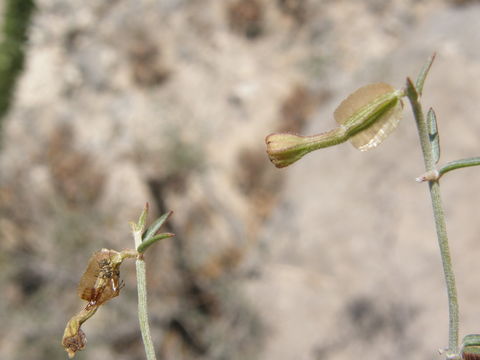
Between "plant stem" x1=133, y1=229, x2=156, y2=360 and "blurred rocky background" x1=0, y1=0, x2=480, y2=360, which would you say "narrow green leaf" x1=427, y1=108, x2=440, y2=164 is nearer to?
"plant stem" x1=133, y1=229, x2=156, y2=360

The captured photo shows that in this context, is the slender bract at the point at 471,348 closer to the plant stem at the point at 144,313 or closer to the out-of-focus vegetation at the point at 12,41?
the plant stem at the point at 144,313

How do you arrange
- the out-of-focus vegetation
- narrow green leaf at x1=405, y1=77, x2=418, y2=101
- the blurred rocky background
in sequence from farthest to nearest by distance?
the blurred rocky background → the out-of-focus vegetation → narrow green leaf at x1=405, y1=77, x2=418, y2=101

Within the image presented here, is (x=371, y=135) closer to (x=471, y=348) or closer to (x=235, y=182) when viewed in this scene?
(x=471, y=348)

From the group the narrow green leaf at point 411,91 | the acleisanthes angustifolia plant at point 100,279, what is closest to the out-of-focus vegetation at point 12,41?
the acleisanthes angustifolia plant at point 100,279

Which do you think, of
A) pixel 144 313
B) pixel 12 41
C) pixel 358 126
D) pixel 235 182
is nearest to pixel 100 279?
pixel 144 313

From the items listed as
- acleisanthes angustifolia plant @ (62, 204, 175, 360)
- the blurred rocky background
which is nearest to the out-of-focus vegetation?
the blurred rocky background

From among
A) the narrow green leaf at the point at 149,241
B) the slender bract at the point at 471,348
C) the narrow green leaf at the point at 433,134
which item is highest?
the narrow green leaf at the point at 149,241

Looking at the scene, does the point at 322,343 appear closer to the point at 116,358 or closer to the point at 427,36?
the point at 116,358
